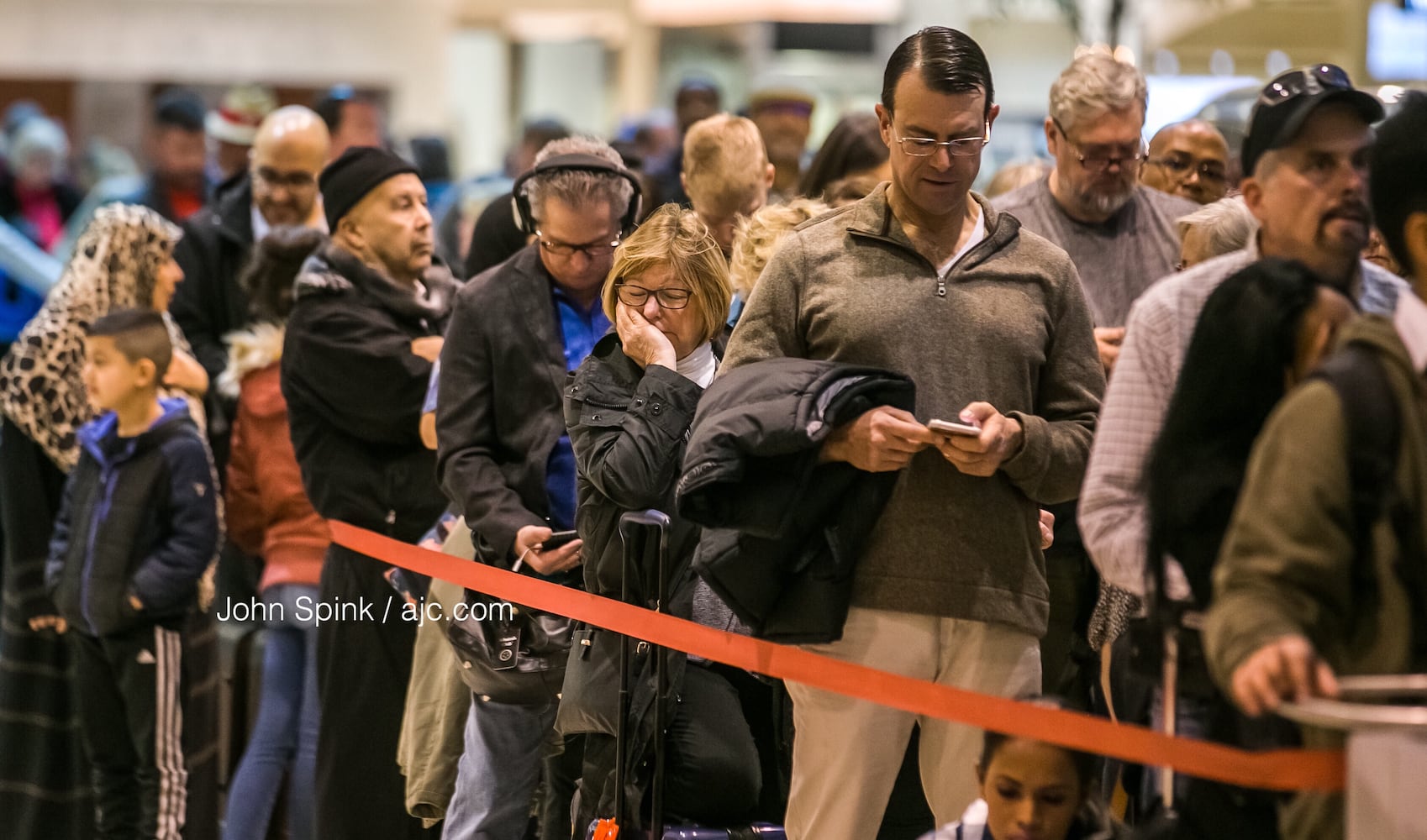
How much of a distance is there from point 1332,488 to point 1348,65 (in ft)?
18.1

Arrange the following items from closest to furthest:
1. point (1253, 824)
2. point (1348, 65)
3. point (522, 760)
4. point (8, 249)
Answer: point (1253, 824) → point (522, 760) → point (1348, 65) → point (8, 249)

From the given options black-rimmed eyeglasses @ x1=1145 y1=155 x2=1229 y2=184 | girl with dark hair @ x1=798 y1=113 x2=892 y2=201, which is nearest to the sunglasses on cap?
black-rimmed eyeglasses @ x1=1145 y1=155 x2=1229 y2=184

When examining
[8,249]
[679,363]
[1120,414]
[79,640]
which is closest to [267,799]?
[79,640]

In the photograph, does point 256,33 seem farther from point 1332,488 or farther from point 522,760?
point 1332,488

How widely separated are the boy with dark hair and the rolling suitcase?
5.49 feet

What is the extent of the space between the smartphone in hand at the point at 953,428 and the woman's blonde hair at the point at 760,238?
1.05 metres

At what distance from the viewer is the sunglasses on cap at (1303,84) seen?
288cm

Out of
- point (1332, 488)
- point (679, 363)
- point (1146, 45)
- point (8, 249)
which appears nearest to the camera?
point (1332, 488)

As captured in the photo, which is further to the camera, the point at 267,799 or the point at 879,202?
the point at 267,799

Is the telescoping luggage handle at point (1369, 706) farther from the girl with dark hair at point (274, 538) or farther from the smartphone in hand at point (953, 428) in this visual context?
the girl with dark hair at point (274, 538)

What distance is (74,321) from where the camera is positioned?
17.3 ft

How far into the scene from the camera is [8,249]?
8.42 meters

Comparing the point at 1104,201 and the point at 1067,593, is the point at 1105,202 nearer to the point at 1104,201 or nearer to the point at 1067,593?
the point at 1104,201

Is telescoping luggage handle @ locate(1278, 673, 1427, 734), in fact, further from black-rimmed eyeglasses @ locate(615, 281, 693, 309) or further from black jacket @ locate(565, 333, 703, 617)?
black-rimmed eyeglasses @ locate(615, 281, 693, 309)
